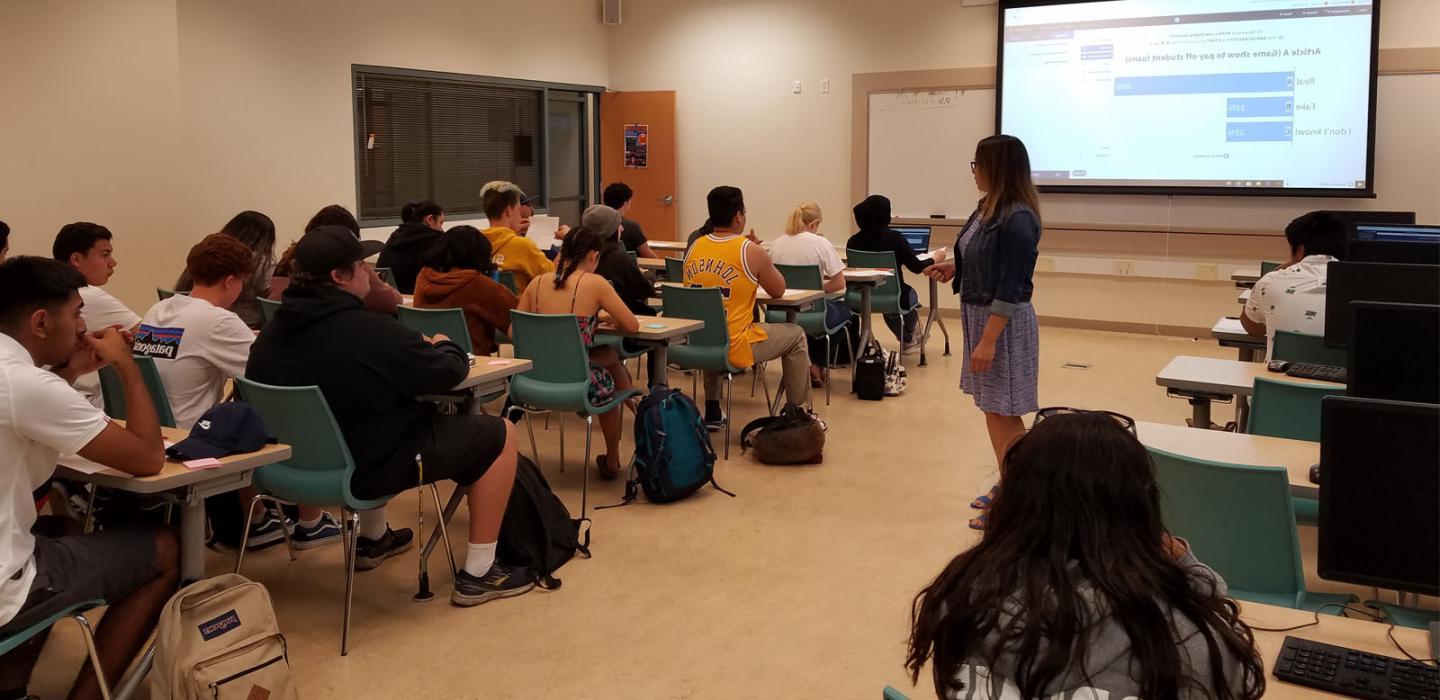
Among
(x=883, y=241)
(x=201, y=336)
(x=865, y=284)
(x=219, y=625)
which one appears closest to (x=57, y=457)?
(x=219, y=625)

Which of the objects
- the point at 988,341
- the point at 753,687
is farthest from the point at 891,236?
the point at 753,687

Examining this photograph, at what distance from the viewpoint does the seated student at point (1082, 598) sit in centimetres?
141

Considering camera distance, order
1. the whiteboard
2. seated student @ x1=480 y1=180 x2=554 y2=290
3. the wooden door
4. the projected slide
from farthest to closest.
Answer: the wooden door < the whiteboard < the projected slide < seated student @ x1=480 y1=180 x2=554 y2=290

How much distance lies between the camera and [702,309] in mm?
5395

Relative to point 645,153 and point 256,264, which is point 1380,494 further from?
point 645,153

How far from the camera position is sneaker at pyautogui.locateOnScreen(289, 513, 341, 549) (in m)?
4.16

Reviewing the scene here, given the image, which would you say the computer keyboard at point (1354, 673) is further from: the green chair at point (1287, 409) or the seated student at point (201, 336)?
the seated student at point (201, 336)

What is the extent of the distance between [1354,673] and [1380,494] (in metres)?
0.31

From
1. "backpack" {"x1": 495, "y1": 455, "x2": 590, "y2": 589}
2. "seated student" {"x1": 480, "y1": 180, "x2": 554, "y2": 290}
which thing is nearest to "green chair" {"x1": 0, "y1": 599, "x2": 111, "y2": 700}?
"backpack" {"x1": 495, "y1": 455, "x2": 590, "y2": 589}

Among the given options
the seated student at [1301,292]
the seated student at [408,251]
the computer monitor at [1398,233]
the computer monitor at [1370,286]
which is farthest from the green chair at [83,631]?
the computer monitor at [1398,233]

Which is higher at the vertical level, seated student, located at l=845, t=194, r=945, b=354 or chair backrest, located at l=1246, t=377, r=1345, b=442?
seated student, located at l=845, t=194, r=945, b=354

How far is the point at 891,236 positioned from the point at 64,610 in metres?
5.94

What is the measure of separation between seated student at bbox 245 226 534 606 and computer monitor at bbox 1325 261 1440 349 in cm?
278

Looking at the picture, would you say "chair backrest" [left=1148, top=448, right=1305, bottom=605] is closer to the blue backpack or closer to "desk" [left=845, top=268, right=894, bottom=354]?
the blue backpack
